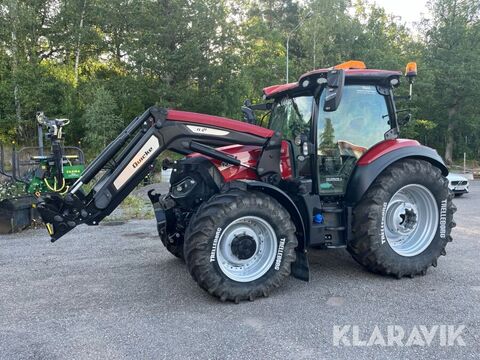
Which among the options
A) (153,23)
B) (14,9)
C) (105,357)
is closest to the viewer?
(105,357)

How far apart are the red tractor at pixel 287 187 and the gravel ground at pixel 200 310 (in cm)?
30

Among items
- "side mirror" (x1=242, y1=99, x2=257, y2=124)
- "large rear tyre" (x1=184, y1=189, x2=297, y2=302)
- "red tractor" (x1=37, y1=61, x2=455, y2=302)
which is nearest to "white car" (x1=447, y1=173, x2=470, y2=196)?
"red tractor" (x1=37, y1=61, x2=455, y2=302)

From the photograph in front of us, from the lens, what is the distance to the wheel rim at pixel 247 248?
4098 mm

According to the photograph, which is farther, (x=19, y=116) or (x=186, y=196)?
(x=19, y=116)

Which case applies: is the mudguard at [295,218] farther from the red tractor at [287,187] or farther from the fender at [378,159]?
the fender at [378,159]

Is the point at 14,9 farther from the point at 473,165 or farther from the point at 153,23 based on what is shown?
the point at 473,165

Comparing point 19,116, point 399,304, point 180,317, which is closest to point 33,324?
point 180,317

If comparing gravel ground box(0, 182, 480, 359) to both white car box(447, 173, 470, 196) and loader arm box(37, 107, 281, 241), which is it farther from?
white car box(447, 173, 470, 196)

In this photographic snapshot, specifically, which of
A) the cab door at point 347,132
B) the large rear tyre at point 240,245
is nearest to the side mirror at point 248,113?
the cab door at point 347,132

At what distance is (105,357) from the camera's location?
303cm

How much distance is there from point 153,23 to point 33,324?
2005 centimetres

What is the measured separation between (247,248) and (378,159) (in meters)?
1.83

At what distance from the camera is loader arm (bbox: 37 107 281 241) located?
3.99 metres

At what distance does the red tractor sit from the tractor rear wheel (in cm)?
1
